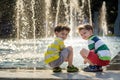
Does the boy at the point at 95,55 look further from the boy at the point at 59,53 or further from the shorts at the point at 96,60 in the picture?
the boy at the point at 59,53

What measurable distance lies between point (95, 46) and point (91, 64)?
315 mm

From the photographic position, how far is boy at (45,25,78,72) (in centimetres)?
698

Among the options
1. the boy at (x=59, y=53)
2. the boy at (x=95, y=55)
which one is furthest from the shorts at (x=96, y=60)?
the boy at (x=59, y=53)

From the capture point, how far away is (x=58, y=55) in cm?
702

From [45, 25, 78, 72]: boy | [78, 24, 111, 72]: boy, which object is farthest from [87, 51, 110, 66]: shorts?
[45, 25, 78, 72]: boy

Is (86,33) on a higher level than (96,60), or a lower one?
higher

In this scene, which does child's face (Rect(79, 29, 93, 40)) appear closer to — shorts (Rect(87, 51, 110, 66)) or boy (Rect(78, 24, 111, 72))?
boy (Rect(78, 24, 111, 72))

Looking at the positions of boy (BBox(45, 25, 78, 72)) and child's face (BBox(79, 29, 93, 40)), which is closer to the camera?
boy (BBox(45, 25, 78, 72))

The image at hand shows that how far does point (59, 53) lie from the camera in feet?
23.1

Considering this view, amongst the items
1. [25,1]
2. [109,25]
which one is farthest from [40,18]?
[109,25]

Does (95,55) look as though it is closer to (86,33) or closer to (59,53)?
(86,33)

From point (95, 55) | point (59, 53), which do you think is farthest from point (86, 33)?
point (59, 53)

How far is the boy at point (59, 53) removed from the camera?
6980 mm

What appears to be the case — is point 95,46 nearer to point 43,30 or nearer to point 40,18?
point 43,30
